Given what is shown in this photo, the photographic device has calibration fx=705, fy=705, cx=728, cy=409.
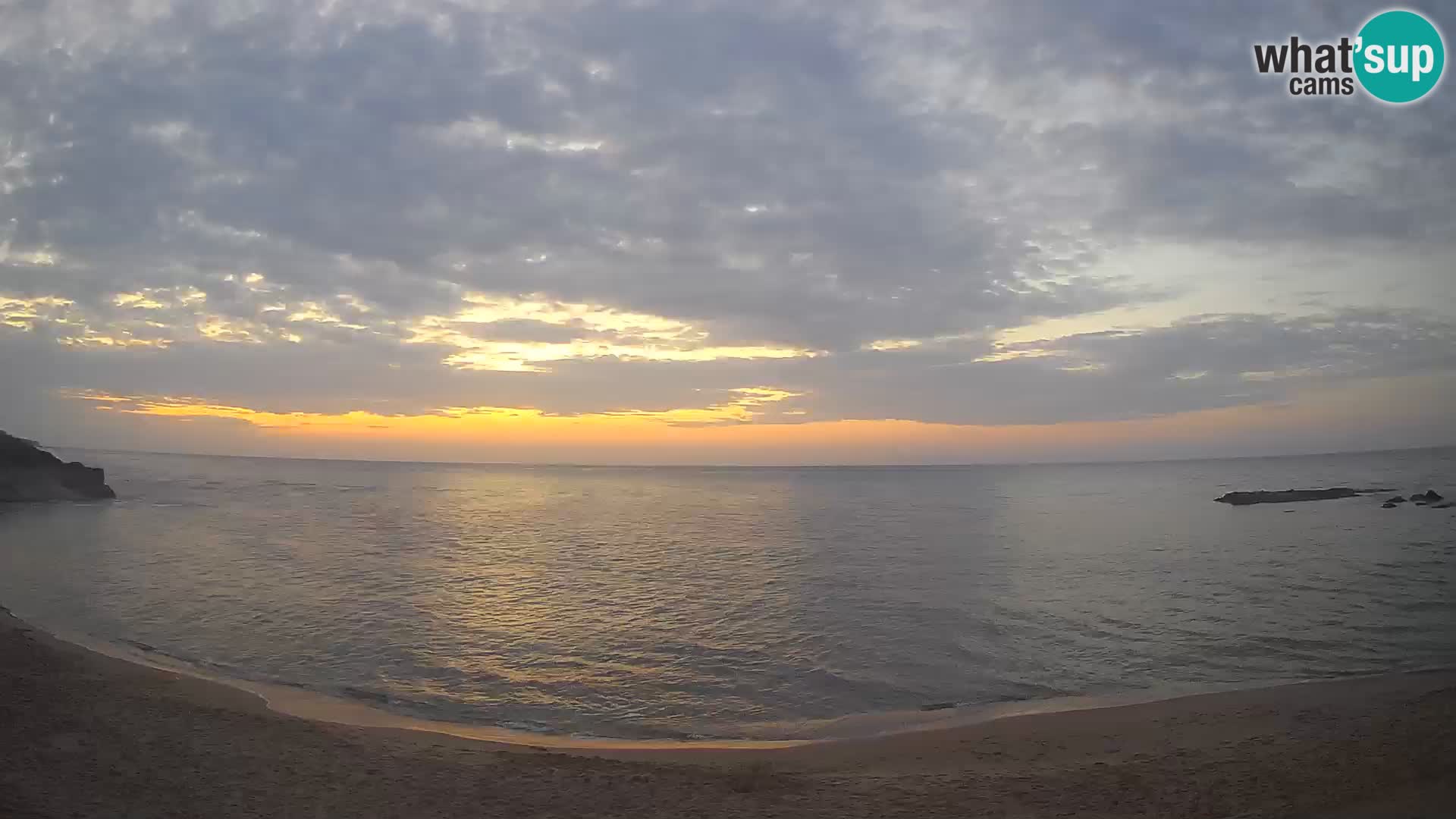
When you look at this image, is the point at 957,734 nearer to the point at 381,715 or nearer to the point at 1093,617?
the point at 381,715

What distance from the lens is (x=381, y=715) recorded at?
15.3 metres

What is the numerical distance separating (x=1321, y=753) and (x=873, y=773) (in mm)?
7494

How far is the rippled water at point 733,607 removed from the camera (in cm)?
1770

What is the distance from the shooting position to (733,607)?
27.1 meters

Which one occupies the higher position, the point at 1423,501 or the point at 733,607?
the point at 1423,501

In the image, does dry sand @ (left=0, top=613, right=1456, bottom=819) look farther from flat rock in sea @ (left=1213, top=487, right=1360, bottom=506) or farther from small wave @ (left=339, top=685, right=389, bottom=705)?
flat rock in sea @ (left=1213, top=487, right=1360, bottom=506)

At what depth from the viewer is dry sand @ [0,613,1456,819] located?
32.3ft

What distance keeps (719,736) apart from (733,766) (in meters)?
2.20

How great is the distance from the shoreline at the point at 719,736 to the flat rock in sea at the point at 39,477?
65994 millimetres

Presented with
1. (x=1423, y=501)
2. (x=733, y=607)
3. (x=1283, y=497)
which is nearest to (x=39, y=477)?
(x=733, y=607)

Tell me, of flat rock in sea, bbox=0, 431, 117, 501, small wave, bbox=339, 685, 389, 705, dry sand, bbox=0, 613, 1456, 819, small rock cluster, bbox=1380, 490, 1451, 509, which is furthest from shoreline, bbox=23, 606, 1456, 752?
flat rock in sea, bbox=0, 431, 117, 501

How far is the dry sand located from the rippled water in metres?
2.66

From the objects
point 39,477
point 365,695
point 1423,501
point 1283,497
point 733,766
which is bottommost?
point 365,695

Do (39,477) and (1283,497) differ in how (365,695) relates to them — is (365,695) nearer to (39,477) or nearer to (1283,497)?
(39,477)
